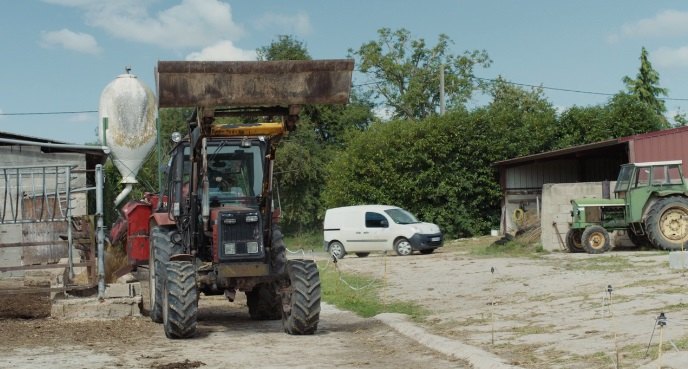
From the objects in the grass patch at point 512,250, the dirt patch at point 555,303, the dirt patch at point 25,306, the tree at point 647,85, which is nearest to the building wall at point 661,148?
the grass patch at point 512,250

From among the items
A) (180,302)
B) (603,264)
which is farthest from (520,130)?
(180,302)

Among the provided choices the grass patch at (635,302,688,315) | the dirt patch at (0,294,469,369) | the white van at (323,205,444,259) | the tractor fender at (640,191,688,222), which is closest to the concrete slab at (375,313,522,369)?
the dirt patch at (0,294,469,369)

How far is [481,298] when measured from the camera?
16.0m

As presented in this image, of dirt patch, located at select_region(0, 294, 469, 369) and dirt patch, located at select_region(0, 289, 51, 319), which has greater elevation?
dirt patch, located at select_region(0, 289, 51, 319)

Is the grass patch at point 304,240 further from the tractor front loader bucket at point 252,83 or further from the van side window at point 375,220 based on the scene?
the tractor front loader bucket at point 252,83

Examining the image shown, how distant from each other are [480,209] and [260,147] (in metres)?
25.6

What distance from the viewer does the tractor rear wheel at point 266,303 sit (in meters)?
14.9

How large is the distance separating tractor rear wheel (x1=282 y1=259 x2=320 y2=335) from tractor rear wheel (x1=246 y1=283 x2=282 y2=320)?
184 cm

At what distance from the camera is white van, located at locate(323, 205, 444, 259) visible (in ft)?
99.1

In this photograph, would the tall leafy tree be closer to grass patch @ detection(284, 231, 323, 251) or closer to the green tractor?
grass patch @ detection(284, 231, 323, 251)

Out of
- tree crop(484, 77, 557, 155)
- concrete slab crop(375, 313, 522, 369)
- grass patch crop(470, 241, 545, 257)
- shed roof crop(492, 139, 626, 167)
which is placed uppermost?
tree crop(484, 77, 557, 155)

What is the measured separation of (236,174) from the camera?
45.5 feet

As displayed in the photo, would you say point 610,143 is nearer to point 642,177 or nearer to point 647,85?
point 642,177

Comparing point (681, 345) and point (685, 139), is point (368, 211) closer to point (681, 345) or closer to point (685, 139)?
point (685, 139)
